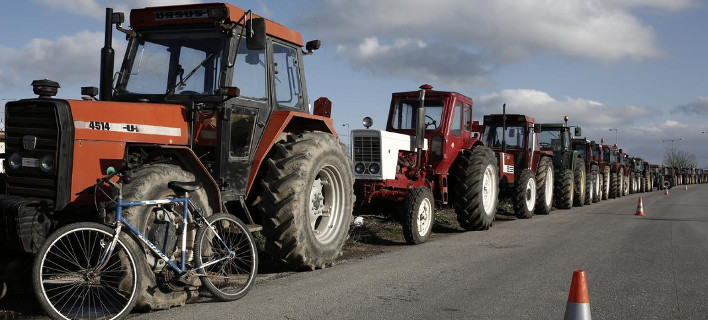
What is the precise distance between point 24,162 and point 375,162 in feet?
20.8

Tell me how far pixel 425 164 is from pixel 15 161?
25.4 feet

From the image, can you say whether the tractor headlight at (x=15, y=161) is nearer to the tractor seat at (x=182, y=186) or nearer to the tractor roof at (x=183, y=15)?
the tractor seat at (x=182, y=186)

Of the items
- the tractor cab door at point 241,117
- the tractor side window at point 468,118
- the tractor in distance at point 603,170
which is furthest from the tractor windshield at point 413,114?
the tractor in distance at point 603,170

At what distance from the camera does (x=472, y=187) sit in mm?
12023

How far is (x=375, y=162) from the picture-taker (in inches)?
433

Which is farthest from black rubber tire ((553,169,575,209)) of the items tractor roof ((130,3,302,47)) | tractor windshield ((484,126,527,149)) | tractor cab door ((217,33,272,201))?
tractor roof ((130,3,302,47))

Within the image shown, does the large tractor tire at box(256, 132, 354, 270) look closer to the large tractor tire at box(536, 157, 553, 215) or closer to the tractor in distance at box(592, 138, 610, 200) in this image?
the large tractor tire at box(536, 157, 553, 215)

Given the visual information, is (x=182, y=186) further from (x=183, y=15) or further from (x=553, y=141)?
(x=553, y=141)

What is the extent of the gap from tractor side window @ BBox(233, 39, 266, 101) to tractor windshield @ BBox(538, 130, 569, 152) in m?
15.4

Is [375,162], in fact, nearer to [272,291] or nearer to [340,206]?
[340,206]

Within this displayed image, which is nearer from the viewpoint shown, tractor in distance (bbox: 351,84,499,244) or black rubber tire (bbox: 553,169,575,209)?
tractor in distance (bbox: 351,84,499,244)

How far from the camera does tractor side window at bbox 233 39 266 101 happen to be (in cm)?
686

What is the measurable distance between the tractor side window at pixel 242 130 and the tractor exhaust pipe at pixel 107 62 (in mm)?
1235

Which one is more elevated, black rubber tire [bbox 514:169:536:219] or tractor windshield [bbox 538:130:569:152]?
tractor windshield [bbox 538:130:569:152]
